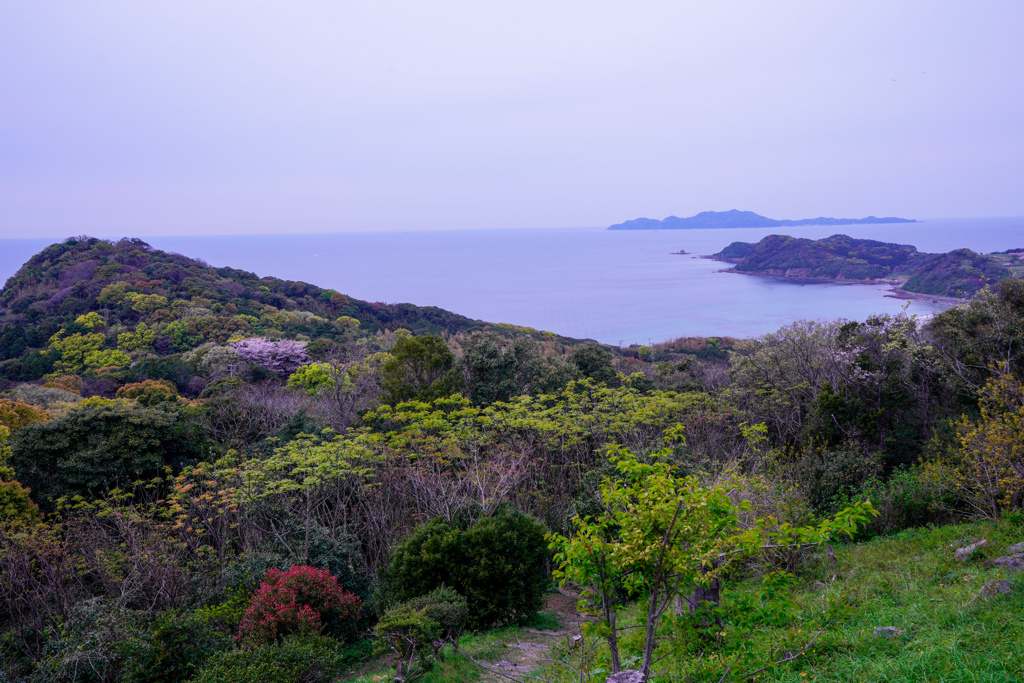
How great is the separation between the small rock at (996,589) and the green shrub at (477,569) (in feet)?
Answer: 17.5

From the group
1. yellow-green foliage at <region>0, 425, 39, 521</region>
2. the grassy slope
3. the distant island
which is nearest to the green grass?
the grassy slope

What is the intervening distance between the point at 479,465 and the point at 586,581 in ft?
24.6

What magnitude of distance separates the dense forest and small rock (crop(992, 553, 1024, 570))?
3 cm

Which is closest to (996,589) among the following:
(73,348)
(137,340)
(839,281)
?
(137,340)

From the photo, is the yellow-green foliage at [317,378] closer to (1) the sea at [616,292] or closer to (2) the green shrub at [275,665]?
(2) the green shrub at [275,665]

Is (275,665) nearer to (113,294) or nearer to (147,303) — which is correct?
(147,303)

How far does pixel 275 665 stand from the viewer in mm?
5555

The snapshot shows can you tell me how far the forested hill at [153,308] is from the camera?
33.4 metres

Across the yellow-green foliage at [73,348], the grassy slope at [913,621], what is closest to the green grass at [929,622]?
the grassy slope at [913,621]

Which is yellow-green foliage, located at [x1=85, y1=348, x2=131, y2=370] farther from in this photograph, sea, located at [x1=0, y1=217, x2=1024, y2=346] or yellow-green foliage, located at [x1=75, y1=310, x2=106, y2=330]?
sea, located at [x1=0, y1=217, x2=1024, y2=346]

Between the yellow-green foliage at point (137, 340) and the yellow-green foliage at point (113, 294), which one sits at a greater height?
the yellow-green foliage at point (113, 294)

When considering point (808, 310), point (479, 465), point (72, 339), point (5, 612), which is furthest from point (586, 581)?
point (808, 310)

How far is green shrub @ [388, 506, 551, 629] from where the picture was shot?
787 cm

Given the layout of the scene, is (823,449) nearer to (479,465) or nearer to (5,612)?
(479,465)
